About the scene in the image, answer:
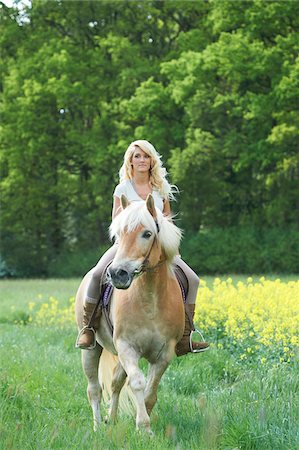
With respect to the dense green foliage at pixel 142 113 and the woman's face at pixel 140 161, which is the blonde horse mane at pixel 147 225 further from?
the dense green foliage at pixel 142 113

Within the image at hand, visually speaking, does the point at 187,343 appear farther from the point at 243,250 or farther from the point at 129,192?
the point at 243,250

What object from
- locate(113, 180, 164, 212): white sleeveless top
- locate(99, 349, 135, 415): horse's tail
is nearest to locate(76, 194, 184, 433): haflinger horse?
locate(113, 180, 164, 212): white sleeveless top

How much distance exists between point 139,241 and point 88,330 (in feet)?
5.08

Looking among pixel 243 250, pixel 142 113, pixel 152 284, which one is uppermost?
pixel 142 113

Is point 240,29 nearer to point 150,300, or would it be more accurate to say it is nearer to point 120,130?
point 120,130

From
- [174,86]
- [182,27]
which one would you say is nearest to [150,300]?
[174,86]

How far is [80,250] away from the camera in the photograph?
120ft

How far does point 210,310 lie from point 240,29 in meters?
19.4

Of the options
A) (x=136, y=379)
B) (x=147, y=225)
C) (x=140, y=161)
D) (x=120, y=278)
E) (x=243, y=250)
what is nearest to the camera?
(x=120, y=278)

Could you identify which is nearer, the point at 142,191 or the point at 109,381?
the point at 142,191

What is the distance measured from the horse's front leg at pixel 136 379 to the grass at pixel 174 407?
16cm

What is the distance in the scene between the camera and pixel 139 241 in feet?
19.4

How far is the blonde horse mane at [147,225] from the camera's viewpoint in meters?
5.95

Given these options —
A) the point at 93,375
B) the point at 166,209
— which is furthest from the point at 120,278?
the point at 93,375
